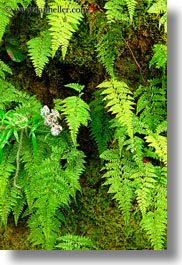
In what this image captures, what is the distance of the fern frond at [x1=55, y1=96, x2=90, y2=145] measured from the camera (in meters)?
2.50

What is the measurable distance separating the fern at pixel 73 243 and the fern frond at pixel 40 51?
76 cm

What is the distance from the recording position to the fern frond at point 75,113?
250cm

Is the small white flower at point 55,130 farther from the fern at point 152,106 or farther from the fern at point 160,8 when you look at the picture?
the fern at point 160,8

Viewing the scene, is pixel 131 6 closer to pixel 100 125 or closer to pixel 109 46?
pixel 109 46

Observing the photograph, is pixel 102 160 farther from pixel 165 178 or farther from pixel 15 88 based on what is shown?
pixel 15 88

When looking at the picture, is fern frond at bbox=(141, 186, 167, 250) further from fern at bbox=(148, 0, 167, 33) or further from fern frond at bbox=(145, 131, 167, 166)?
fern at bbox=(148, 0, 167, 33)

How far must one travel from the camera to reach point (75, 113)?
99.7 inches

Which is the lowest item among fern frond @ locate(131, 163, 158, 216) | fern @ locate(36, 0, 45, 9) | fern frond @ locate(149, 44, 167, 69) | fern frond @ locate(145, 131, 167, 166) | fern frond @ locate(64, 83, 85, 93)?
fern frond @ locate(131, 163, 158, 216)

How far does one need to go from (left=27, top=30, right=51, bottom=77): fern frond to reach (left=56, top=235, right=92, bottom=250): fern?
755 millimetres

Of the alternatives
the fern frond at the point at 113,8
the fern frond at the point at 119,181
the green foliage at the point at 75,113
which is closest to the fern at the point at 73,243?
the fern frond at the point at 119,181

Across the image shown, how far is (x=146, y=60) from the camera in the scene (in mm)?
2752

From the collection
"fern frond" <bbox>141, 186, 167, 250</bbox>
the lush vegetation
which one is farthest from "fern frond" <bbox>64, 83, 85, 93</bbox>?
"fern frond" <bbox>141, 186, 167, 250</bbox>

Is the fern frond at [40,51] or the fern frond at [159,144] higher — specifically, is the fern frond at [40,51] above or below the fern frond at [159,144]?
above

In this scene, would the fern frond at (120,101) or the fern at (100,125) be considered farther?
the fern at (100,125)
